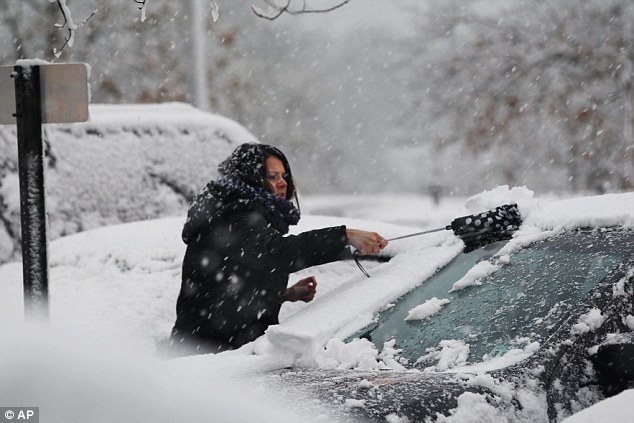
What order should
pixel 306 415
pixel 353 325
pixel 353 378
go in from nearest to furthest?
pixel 306 415, pixel 353 378, pixel 353 325

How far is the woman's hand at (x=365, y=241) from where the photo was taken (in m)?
3.78

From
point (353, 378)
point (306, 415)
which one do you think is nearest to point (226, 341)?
point (353, 378)

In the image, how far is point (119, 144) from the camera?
239 inches

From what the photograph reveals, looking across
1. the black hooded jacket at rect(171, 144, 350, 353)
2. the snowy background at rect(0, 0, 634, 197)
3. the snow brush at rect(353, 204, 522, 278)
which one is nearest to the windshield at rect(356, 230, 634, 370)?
the snow brush at rect(353, 204, 522, 278)

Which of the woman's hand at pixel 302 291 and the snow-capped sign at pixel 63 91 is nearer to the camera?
the snow-capped sign at pixel 63 91

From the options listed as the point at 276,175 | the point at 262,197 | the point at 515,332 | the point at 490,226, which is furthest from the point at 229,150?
the point at 515,332

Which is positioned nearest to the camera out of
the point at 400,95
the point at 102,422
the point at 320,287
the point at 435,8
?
the point at 102,422

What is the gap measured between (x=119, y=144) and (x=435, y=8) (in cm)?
1331

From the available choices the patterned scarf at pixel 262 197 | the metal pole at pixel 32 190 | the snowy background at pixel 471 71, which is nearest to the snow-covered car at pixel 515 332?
the patterned scarf at pixel 262 197

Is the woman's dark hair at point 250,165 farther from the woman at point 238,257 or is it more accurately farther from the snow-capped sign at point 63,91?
the snow-capped sign at point 63,91

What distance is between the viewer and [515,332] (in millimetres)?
2789

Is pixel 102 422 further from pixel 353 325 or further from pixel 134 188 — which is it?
pixel 134 188

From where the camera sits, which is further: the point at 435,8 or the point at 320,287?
the point at 435,8

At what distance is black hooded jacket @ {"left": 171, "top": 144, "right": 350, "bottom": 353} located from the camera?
3.74 m
